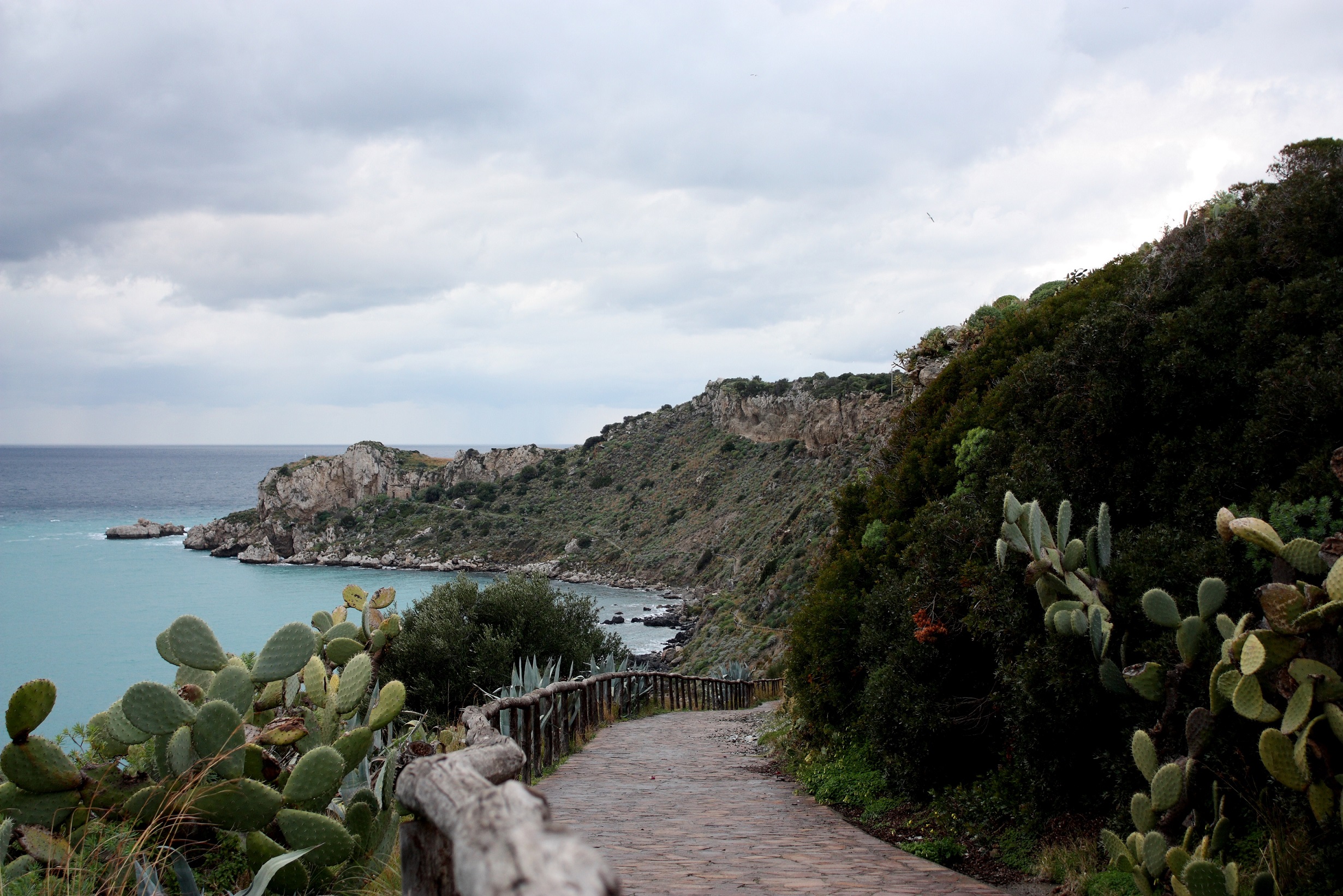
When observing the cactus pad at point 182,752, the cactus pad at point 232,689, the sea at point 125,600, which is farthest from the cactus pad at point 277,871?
the sea at point 125,600

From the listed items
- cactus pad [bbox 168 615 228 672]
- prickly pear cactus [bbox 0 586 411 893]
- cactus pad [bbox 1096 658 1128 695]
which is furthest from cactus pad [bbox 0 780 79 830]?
cactus pad [bbox 1096 658 1128 695]

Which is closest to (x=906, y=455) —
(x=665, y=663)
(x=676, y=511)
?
(x=665, y=663)

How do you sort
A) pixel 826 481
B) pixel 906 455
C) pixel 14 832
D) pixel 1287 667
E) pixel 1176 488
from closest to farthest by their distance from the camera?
pixel 1287 667
pixel 14 832
pixel 1176 488
pixel 906 455
pixel 826 481

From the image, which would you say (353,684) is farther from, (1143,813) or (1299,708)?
(1299,708)

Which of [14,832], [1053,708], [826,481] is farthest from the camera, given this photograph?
[826,481]

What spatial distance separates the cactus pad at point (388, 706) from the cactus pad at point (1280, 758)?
13.4 ft

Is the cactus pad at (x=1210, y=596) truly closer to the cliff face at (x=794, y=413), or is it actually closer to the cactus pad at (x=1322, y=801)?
the cactus pad at (x=1322, y=801)

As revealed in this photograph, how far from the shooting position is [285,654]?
474 centimetres

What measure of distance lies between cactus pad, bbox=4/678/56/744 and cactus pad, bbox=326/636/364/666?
2.64 m

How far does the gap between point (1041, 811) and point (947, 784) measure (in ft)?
3.81

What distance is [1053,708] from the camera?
4.82 meters

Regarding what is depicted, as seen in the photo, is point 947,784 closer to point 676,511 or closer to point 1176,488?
point 1176,488

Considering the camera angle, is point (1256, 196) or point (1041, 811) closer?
point (1041, 811)

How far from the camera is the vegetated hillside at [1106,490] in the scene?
15.6 ft
